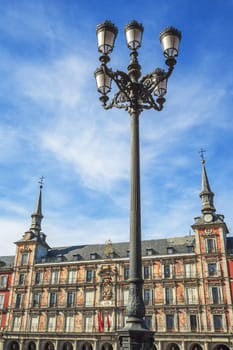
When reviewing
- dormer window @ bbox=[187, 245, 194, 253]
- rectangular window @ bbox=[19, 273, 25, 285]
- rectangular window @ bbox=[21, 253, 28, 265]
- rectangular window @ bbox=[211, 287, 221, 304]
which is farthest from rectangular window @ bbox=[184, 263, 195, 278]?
rectangular window @ bbox=[21, 253, 28, 265]

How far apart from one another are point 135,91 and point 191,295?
113ft

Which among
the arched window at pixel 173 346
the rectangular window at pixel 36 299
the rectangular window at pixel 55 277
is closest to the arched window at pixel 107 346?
the arched window at pixel 173 346

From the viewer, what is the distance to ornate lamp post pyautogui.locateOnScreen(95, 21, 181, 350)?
8109 mm

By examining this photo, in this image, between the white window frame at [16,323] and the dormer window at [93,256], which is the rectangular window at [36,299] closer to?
the white window frame at [16,323]

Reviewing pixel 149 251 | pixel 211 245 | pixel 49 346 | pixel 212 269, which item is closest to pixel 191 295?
pixel 212 269

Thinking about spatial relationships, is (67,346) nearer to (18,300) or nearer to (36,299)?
(36,299)

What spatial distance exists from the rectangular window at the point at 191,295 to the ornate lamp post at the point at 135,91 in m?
33.3

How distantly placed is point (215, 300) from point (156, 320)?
7.18 meters

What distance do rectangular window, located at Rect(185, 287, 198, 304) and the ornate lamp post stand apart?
1311 inches

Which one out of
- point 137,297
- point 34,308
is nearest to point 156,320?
point 34,308

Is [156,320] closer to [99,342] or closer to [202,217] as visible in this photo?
[99,342]

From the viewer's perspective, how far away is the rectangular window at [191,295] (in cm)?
3912

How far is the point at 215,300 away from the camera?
37938 millimetres

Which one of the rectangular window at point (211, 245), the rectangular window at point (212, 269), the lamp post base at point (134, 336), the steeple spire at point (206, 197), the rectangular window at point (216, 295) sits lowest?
the lamp post base at point (134, 336)
